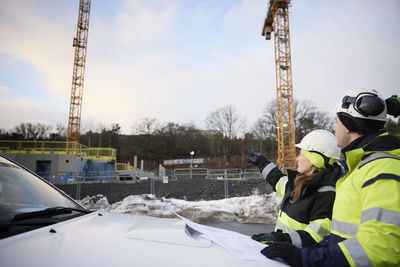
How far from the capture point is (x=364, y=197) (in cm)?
120

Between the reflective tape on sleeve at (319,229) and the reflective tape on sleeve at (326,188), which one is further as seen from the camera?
the reflective tape on sleeve at (326,188)

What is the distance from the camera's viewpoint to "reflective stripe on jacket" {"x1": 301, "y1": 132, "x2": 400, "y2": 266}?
3.38 feet

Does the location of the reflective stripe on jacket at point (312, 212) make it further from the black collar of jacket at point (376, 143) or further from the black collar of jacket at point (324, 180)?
the black collar of jacket at point (376, 143)

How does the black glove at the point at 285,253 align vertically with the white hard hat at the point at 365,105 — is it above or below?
below

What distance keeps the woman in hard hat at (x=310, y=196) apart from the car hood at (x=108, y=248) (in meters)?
0.82

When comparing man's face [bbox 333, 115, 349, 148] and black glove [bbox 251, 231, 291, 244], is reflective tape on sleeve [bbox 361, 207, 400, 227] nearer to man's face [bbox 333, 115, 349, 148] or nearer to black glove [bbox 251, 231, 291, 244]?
man's face [bbox 333, 115, 349, 148]

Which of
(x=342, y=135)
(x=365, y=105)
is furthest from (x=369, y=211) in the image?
(x=365, y=105)

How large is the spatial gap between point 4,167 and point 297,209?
8.14 feet

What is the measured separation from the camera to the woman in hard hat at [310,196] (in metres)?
1.78

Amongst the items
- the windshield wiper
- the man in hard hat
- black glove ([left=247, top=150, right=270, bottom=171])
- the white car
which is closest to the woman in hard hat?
the man in hard hat

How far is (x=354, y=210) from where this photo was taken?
1278mm

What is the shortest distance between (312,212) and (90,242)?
67.3 inches

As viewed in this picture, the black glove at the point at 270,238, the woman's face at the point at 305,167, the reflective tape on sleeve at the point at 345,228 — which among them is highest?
the woman's face at the point at 305,167

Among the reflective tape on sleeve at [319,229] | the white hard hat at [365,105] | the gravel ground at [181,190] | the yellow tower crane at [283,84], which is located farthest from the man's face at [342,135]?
the yellow tower crane at [283,84]
